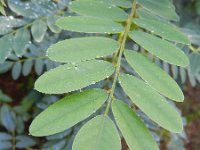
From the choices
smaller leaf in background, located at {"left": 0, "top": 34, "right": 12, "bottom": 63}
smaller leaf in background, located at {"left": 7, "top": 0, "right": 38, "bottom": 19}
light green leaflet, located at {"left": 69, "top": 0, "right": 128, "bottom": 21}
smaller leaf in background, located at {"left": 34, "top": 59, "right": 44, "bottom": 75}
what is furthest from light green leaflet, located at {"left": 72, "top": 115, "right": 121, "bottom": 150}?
smaller leaf in background, located at {"left": 34, "top": 59, "right": 44, "bottom": 75}

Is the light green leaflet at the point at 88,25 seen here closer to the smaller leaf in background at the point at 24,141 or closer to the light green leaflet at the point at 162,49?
the light green leaflet at the point at 162,49

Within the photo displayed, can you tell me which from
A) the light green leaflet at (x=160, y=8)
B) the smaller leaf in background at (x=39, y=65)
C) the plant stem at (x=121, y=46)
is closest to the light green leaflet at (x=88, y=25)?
the plant stem at (x=121, y=46)

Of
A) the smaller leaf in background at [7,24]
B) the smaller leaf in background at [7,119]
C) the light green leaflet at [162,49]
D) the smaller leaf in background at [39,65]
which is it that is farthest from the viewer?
the smaller leaf in background at [7,119]

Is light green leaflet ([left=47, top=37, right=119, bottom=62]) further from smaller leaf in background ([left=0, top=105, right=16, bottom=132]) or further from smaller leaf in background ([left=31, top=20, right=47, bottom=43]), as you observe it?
smaller leaf in background ([left=0, top=105, right=16, bottom=132])

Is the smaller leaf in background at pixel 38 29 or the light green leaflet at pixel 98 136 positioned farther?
the smaller leaf in background at pixel 38 29

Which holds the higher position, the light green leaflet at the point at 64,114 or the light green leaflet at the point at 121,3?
the light green leaflet at the point at 121,3

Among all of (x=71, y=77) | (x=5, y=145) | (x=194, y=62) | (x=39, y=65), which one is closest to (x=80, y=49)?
(x=71, y=77)

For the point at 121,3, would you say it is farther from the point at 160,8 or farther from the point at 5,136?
the point at 5,136

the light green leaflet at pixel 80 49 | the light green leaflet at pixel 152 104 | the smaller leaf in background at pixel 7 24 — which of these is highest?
the light green leaflet at pixel 80 49

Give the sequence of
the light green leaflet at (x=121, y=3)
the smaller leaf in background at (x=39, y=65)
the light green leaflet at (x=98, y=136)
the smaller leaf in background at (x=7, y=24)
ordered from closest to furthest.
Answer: the light green leaflet at (x=98, y=136), the light green leaflet at (x=121, y=3), the smaller leaf in background at (x=7, y=24), the smaller leaf in background at (x=39, y=65)
